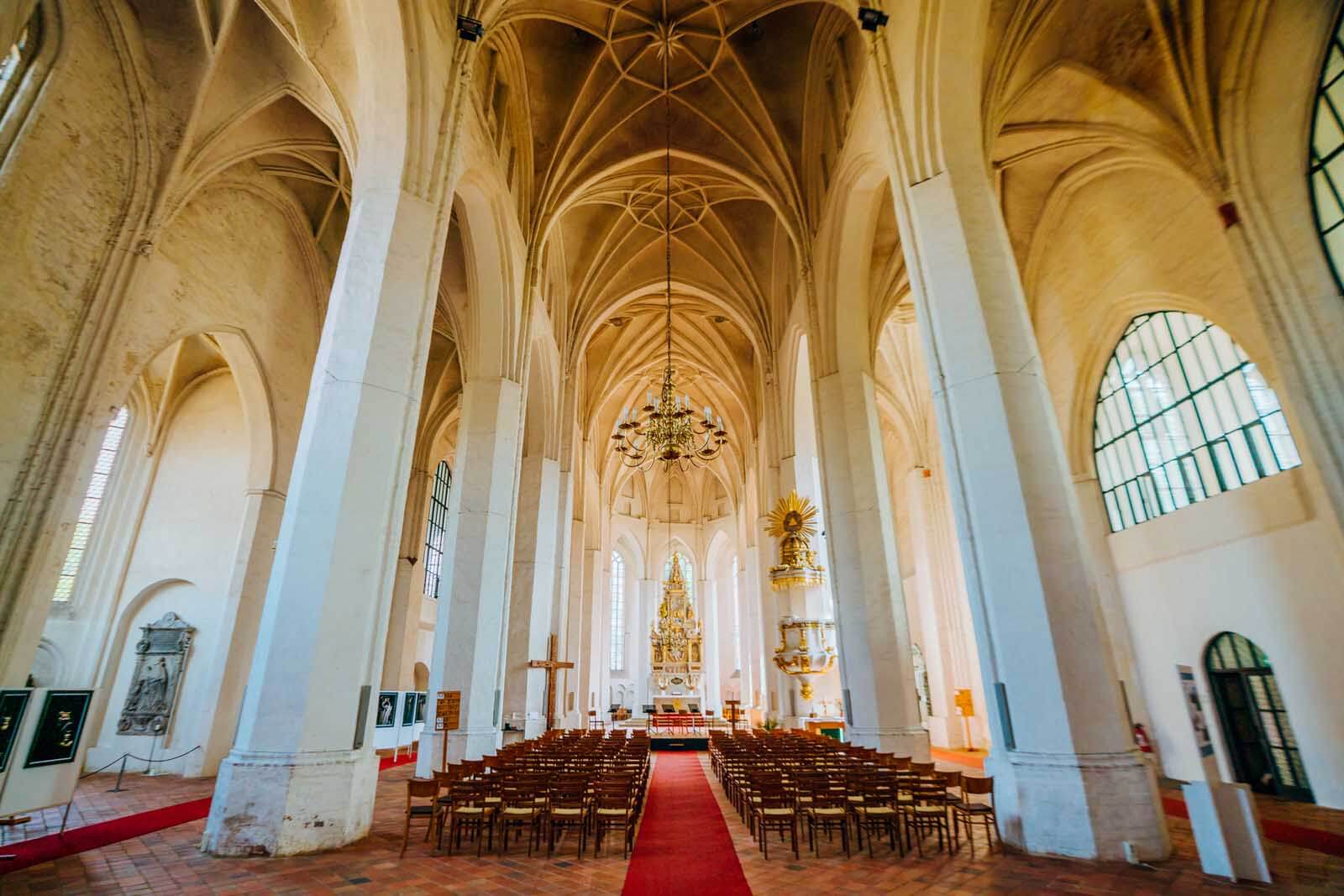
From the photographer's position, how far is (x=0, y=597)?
6.49 meters

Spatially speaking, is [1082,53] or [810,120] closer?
[1082,53]

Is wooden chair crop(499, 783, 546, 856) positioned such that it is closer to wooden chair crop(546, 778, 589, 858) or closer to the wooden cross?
wooden chair crop(546, 778, 589, 858)

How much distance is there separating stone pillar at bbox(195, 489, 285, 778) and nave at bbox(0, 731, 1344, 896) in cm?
425

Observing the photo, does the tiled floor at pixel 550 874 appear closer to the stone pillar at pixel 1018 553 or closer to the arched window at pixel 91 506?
the stone pillar at pixel 1018 553

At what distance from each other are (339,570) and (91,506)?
10706mm

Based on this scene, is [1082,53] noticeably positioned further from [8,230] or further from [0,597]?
[0,597]

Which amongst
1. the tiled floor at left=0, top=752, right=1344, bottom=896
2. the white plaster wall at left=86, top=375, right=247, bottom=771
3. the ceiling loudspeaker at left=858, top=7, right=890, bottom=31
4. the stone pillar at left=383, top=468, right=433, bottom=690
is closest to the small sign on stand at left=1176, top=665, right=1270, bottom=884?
the tiled floor at left=0, top=752, right=1344, bottom=896

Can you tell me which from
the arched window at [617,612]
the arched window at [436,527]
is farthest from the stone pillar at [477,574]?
the arched window at [617,612]

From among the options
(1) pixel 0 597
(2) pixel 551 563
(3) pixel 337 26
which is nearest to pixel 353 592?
(1) pixel 0 597

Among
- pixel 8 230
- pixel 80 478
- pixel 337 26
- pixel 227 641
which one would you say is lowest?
pixel 227 641

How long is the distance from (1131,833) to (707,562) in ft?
94.6

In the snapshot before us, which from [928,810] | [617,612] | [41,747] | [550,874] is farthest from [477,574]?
[617,612]

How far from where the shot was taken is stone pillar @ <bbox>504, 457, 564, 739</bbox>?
1314 cm

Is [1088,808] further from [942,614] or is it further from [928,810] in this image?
[942,614]
